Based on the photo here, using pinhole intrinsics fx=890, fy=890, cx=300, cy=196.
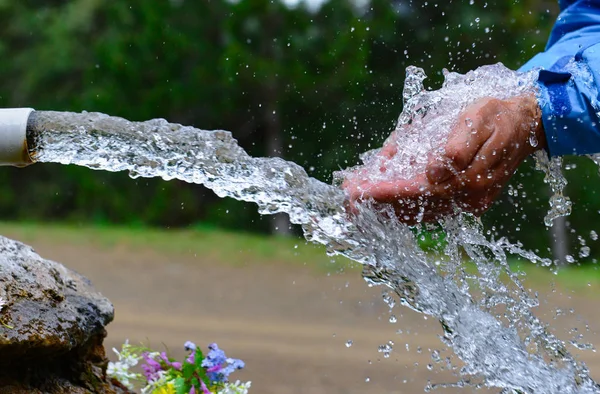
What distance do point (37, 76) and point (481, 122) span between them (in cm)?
1178

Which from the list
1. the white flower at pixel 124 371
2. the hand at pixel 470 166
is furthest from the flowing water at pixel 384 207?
the white flower at pixel 124 371

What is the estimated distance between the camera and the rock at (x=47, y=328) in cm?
139

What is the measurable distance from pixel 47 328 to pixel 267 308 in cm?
434

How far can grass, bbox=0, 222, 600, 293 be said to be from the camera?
23.6 feet

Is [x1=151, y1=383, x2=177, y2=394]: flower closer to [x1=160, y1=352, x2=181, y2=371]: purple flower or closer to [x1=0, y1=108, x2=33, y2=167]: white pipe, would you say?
[x1=160, y1=352, x2=181, y2=371]: purple flower

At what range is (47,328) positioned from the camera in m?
1.42

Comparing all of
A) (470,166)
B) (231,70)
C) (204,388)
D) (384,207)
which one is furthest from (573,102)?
(231,70)

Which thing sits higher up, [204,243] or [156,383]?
[204,243]

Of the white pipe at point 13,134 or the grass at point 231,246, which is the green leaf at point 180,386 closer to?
the white pipe at point 13,134

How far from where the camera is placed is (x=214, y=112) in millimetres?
10117

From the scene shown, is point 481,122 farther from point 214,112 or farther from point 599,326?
point 214,112

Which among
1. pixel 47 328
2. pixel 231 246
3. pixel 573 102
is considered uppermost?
pixel 231 246

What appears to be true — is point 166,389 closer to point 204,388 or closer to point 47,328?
point 204,388

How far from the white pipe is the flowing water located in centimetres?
13
